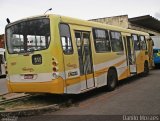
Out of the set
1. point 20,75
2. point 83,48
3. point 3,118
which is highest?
point 83,48

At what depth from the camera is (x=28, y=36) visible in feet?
37.6

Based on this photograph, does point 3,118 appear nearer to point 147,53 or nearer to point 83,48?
point 83,48

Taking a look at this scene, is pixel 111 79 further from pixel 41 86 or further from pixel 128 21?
pixel 128 21

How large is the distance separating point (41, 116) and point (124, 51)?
7.65 metres

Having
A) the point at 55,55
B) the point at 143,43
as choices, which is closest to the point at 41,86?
the point at 55,55

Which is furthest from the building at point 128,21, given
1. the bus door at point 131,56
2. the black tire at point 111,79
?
the black tire at point 111,79

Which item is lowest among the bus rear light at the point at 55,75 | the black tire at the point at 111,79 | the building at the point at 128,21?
the black tire at the point at 111,79

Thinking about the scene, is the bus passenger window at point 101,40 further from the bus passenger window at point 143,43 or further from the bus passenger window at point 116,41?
the bus passenger window at point 143,43

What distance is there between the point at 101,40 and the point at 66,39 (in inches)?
117

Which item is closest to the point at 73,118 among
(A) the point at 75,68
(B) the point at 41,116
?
(B) the point at 41,116

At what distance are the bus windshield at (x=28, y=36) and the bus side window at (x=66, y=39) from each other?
1.55 feet

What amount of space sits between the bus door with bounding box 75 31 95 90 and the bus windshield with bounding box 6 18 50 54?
1.35m

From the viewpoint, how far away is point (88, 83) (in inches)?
485

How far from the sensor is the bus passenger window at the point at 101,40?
13454mm
